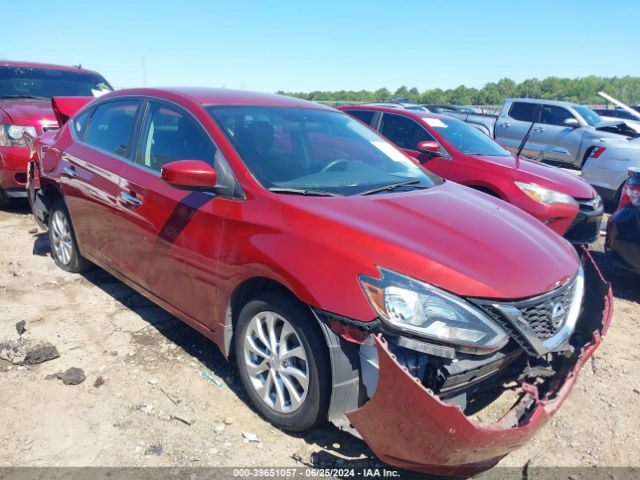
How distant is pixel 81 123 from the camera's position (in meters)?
4.55

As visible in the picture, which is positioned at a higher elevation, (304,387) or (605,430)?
(304,387)

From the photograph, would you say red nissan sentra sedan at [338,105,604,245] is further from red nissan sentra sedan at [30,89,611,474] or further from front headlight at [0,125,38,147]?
front headlight at [0,125,38,147]

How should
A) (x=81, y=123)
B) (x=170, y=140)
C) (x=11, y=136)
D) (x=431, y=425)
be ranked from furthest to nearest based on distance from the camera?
(x=11, y=136) < (x=81, y=123) < (x=170, y=140) < (x=431, y=425)

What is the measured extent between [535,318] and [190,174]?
1844 millimetres

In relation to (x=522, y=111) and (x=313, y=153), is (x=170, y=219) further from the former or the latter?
(x=522, y=111)

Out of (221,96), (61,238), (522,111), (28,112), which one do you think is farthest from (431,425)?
(522,111)

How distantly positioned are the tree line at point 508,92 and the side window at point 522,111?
31.3m

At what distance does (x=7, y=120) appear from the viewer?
6.54 metres

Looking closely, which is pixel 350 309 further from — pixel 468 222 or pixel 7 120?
pixel 7 120

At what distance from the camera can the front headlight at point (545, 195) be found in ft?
18.8

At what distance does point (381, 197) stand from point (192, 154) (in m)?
1.20

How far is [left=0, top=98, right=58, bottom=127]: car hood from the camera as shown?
21.7 ft

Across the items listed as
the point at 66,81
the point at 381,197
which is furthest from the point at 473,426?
the point at 66,81

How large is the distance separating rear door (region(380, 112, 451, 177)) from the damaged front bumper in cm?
438
